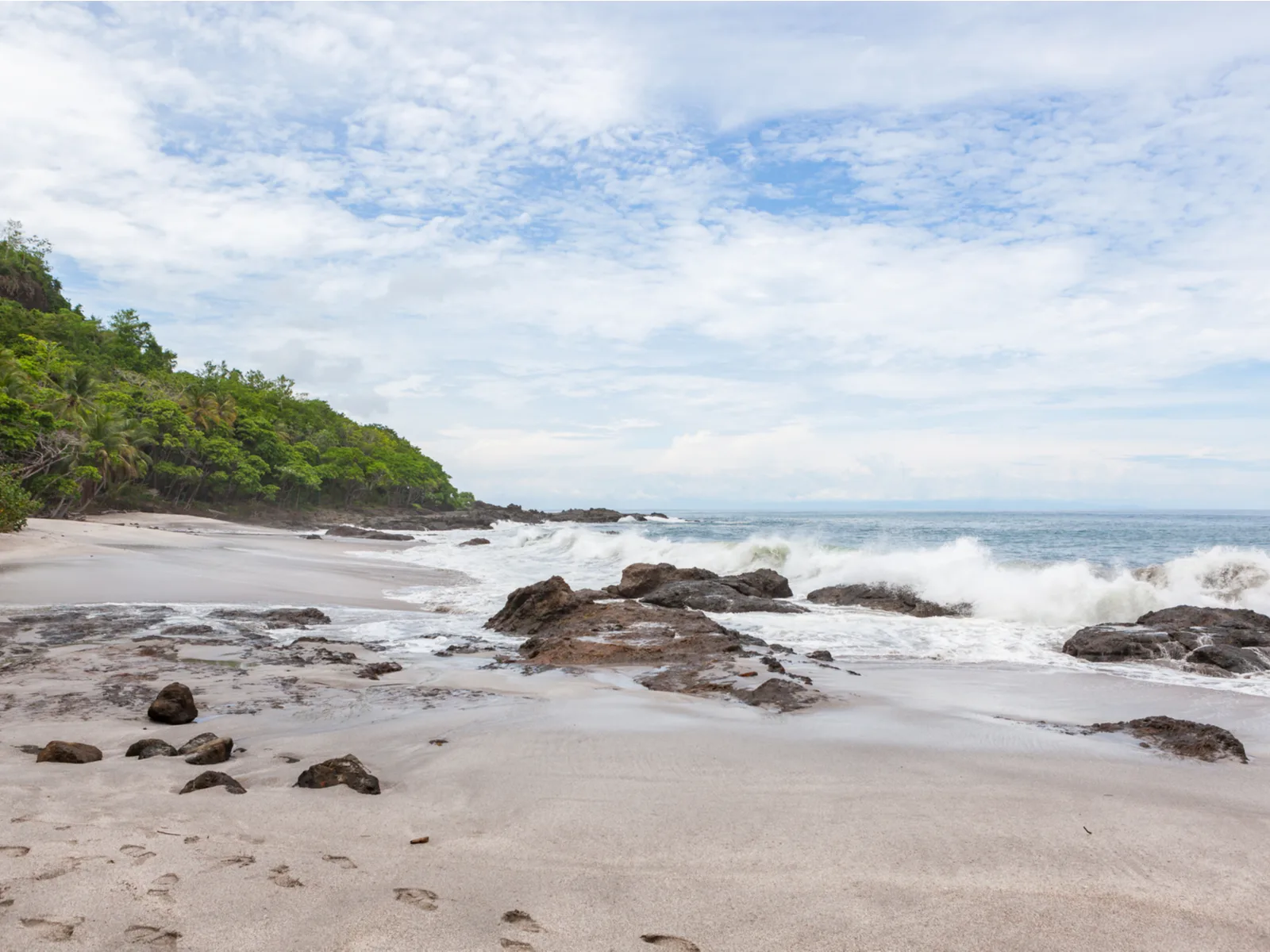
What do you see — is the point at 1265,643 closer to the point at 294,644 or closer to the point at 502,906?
the point at 502,906

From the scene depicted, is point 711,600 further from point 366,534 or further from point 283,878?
point 366,534

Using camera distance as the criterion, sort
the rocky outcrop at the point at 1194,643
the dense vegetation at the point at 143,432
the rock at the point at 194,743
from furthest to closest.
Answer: the dense vegetation at the point at 143,432 < the rocky outcrop at the point at 1194,643 < the rock at the point at 194,743

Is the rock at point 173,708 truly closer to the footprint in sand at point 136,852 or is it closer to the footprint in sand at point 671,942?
the footprint in sand at point 136,852

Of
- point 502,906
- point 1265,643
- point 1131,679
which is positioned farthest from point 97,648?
point 1265,643

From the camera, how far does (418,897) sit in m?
2.44

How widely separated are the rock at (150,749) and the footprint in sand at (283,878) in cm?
185

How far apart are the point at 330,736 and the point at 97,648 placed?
4.12 m

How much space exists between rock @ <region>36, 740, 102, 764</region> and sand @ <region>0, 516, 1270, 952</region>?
84mm

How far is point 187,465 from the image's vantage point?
45375mm

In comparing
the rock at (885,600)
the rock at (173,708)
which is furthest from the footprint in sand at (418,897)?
the rock at (885,600)

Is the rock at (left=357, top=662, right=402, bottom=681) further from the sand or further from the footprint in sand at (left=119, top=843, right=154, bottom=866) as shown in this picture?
the footprint in sand at (left=119, top=843, right=154, bottom=866)

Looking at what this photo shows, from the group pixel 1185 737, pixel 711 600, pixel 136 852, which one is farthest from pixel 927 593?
pixel 136 852

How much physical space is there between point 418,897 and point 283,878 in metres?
0.49

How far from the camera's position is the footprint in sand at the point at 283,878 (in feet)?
8.11
